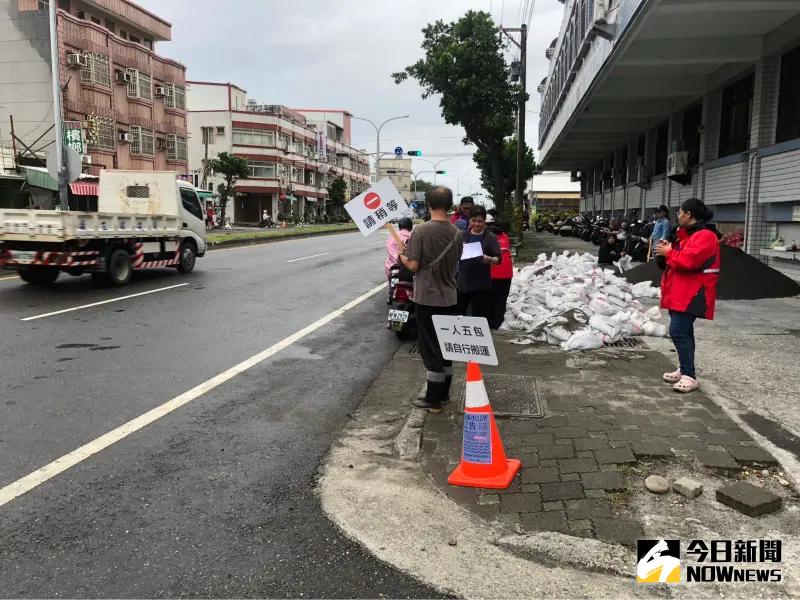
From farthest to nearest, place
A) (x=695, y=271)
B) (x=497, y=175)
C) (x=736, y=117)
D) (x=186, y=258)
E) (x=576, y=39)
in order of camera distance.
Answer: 1. (x=497, y=175)
2. (x=576, y=39)
3. (x=736, y=117)
4. (x=186, y=258)
5. (x=695, y=271)

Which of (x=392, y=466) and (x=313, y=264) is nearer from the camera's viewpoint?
(x=392, y=466)

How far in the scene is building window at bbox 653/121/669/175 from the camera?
22.6 metres

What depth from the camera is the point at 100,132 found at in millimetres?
33156

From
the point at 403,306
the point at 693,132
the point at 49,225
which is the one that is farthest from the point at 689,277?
the point at 693,132

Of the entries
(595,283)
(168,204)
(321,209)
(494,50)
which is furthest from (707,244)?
(321,209)

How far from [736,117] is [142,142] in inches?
1269

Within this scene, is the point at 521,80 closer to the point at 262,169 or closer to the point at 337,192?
the point at 262,169

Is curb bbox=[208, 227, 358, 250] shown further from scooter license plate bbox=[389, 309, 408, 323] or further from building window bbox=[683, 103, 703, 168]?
scooter license plate bbox=[389, 309, 408, 323]

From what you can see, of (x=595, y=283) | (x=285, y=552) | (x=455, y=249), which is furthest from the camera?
(x=595, y=283)

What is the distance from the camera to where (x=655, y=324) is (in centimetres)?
815

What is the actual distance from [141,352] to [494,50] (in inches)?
912

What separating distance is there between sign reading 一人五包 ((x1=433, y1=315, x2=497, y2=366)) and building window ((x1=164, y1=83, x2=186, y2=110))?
134ft

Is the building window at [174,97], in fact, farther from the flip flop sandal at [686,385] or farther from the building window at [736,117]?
the flip flop sandal at [686,385]

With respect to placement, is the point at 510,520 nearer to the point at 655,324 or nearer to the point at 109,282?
the point at 655,324
